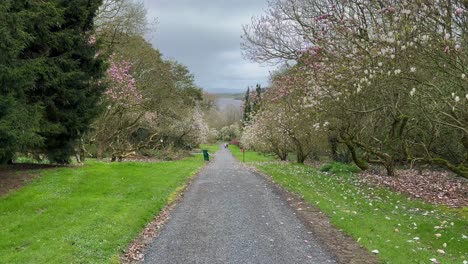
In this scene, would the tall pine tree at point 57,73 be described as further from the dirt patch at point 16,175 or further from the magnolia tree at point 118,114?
the magnolia tree at point 118,114

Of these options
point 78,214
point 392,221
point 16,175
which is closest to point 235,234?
point 392,221

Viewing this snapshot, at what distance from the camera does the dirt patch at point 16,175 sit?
44.8ft

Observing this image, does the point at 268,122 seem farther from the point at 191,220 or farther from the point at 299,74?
the point at 191,220

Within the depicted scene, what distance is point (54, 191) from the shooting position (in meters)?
13.3

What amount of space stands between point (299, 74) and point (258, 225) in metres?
10.2

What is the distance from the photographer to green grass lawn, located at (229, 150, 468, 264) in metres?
7.84

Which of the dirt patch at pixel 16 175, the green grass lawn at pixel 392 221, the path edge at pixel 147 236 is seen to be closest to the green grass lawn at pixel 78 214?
the path edge at pixel 147 236

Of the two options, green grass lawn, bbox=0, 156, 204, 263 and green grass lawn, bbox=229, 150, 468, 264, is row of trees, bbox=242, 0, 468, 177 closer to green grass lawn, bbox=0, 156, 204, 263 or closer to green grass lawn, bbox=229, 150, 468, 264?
green grass lawn, bbox=229, 150, 468, 264

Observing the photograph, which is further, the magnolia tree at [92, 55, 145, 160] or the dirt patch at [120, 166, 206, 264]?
the magnolia tree at [92, 55, 145, 160]

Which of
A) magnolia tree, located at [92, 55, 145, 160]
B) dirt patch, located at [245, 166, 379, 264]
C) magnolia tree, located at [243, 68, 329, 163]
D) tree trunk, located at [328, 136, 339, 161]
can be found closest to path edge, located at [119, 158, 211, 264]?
dirt patch, located at [245, 166, 379, 264]

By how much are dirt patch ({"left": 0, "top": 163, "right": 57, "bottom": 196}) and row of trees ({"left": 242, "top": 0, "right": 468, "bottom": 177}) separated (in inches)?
413

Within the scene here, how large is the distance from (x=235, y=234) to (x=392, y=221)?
420cm

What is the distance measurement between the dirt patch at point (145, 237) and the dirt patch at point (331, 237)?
145 inches

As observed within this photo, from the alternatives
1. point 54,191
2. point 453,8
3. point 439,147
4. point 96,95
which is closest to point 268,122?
point 439,147
